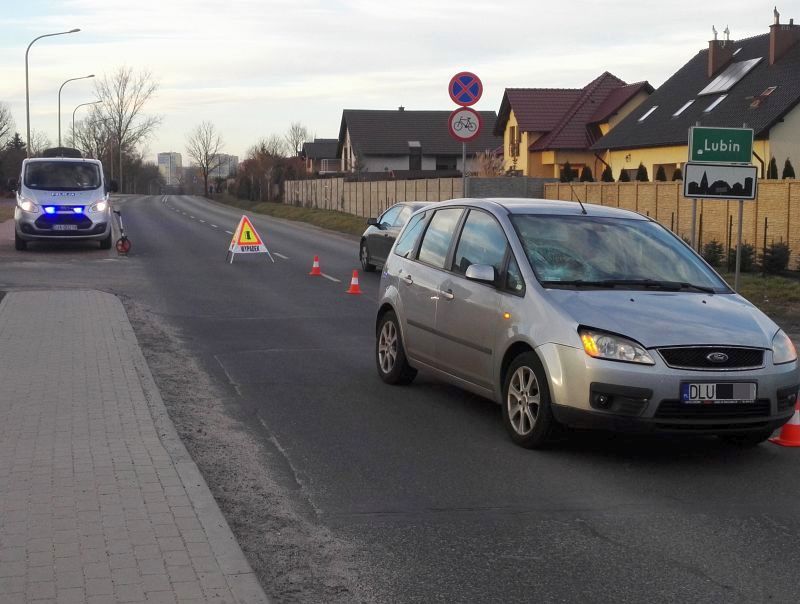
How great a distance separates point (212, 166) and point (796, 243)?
387ft

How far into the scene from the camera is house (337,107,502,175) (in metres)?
92.3

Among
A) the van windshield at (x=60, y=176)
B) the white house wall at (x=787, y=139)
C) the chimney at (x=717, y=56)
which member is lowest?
the van windshield at (x=60, y=176)

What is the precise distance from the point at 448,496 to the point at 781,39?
39650 millimetres

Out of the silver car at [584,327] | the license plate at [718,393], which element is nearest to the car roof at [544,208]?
the silver car at [584,327]

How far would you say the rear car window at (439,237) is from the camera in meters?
8.95

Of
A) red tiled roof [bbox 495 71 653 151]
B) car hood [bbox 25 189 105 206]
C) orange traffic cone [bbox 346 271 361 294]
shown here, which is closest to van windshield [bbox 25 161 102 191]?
car hood [bbox 25 189 105 206]

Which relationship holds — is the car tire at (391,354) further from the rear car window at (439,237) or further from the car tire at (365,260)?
the car tire at (365,260)

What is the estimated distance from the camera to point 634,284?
25.0 feet

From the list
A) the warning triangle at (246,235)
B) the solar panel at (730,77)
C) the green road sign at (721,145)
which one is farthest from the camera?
the solar panel at (730,77)

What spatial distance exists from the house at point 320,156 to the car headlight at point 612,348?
10561 centimetres

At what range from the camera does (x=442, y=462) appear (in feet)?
23.1

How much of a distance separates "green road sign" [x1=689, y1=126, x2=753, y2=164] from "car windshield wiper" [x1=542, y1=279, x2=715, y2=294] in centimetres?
609

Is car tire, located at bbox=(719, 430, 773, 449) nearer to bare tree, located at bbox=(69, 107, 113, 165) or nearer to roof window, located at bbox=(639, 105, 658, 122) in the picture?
roof window, located at bbox=(639, 105, 658, 122)

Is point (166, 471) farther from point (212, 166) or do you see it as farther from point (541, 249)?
point (212, 166)
